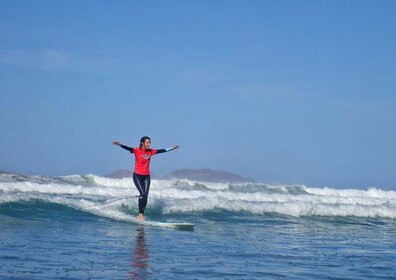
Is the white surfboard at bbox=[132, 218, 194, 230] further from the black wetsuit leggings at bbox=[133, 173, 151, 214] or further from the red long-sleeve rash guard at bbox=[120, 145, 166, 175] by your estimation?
the red long-sleeve rash guard at bbox=[120, 145, 166, 175]

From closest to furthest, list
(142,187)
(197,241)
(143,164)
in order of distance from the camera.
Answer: (197,241)
(142,187)
(143,164)

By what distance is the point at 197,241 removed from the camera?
1167 cm

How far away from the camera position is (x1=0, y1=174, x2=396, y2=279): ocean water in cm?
837

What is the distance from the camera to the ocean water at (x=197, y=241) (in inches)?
329

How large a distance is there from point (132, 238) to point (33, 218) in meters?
3.52

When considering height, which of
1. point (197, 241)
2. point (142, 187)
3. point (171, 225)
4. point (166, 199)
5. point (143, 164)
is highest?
point (143, 164)

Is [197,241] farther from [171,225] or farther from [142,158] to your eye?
[142,158]

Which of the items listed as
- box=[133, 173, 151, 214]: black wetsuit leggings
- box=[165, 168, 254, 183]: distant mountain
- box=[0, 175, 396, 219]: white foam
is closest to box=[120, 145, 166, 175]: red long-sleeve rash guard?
box=[133, 173, 151, 214]: black wetsuit leggings

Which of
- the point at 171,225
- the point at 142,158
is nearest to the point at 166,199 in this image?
the point at 142,158

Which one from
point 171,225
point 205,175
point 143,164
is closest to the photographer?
point 171,225

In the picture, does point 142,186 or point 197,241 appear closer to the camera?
point 197,241

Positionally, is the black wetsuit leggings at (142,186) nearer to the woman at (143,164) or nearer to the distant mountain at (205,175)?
the woman at (143,164)

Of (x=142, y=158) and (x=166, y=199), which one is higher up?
(x=142, y=158)

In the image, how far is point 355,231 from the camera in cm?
1598
